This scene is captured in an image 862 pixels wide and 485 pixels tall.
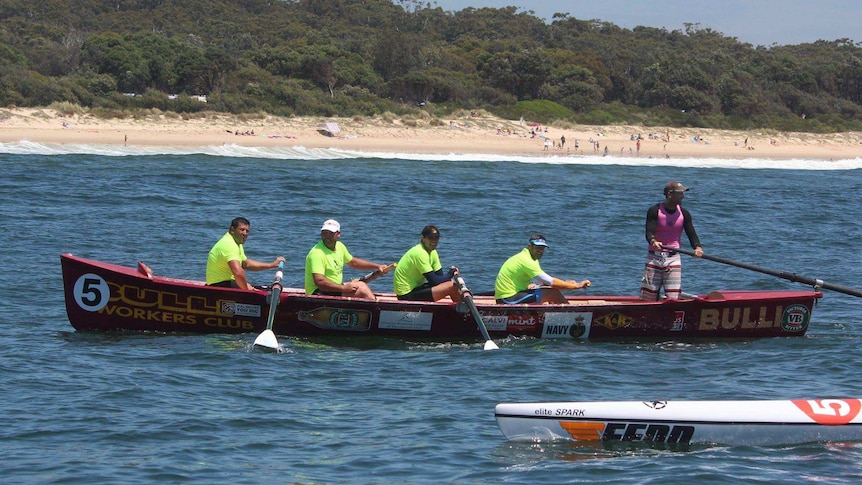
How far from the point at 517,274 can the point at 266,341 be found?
2994 mm

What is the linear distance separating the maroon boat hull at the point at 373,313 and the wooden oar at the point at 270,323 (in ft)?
0.68

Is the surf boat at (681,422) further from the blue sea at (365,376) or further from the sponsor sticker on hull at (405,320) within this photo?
the sponsor sticker on hull at (405,320)

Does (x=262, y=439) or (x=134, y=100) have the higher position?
(x=134, y=100)

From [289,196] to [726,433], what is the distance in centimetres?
2098

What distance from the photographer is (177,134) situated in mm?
42719

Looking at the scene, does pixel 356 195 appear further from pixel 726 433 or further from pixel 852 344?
pixel 726 433

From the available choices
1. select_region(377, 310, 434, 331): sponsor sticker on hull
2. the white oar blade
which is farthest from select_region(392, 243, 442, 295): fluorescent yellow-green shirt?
the white oar blade

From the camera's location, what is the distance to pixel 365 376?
1158 centimetres

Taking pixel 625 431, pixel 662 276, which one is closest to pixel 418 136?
pixel 662 276

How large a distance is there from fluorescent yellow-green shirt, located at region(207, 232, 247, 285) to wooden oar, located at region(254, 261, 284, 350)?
0.53 metres

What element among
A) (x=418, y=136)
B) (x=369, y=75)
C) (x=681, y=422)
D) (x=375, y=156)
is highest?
(x=369, y=75)

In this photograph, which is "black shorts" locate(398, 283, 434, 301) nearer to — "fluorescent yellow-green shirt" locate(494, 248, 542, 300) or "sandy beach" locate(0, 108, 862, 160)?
"fluorescent yellow-green shirt" locate(494, 248, 542, 300)

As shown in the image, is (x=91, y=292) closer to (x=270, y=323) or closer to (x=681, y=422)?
(x=270, y=323)

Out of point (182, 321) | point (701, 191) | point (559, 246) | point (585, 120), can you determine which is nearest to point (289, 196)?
point (559, 246)
